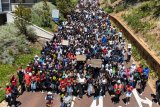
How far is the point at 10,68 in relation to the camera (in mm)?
30188

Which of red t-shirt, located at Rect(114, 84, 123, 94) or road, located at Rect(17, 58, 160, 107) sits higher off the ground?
red t-shirt, located at Rect(114, 84, 123, 94)

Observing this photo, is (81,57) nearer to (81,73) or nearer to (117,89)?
(81,73)

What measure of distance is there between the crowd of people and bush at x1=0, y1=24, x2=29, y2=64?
3822mm

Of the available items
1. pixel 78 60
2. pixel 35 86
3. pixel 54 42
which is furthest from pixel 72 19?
pixel 35 86

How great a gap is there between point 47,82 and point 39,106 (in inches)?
96.2

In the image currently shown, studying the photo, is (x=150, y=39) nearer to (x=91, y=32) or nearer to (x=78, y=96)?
(x=91, y=32)

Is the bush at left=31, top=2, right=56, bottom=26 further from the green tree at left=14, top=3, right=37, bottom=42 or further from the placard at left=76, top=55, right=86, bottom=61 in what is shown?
the placard at left=76, top=55, right=86, bottom=61

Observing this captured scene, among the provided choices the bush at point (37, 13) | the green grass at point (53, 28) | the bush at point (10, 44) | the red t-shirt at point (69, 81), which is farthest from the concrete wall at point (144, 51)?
the bush at point (10, 44)

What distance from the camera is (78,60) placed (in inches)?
1115

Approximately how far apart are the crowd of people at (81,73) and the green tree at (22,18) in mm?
5595

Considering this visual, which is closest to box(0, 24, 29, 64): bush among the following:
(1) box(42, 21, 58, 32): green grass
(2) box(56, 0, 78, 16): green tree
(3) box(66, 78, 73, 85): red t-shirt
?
(1) box(42, 21, 58, 32): green grass

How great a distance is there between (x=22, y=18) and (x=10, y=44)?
13.7 ft

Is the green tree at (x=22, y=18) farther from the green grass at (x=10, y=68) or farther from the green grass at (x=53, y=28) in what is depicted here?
the green grass at (x=53, y=28)

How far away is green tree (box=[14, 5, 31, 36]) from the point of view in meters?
37.0
